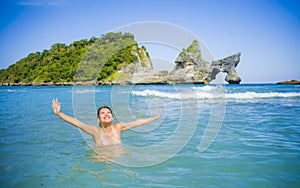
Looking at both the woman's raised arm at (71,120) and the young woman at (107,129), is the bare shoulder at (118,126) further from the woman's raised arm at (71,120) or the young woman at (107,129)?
the woman's raised arm at (71,120)

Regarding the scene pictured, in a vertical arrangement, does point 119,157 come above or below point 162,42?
below

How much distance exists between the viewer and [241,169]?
4.11 m

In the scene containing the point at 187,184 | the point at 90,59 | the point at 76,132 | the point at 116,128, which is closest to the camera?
the point at 187,184

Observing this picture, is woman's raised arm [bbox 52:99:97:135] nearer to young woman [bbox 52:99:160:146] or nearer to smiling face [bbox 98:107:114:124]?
young woman [bbox 52:99:160:146]

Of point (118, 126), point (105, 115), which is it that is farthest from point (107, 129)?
point (105, 115)

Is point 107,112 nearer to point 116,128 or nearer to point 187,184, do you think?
point 116,128

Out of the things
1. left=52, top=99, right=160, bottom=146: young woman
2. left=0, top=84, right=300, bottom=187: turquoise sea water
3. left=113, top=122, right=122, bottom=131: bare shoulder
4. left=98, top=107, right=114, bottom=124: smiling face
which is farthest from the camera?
left=113, top=122, right=122, bottom=131: bare shoulder

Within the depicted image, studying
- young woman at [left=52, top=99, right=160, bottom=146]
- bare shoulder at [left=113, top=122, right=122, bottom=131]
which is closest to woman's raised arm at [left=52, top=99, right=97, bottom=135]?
young woman at [left=52, top=99, right=160, bottom=146]

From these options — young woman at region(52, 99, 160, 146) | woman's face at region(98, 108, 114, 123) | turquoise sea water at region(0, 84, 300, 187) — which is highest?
woman's face at region(98, 108, 114, 123)

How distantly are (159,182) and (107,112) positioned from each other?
5.78 ft

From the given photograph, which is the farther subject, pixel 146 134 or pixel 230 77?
pixel 230 77

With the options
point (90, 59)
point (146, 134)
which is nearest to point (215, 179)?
point (146, 134)

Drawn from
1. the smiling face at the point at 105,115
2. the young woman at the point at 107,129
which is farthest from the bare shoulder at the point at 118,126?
the smiling face at the point at 105,115

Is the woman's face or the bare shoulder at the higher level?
the woman's face
